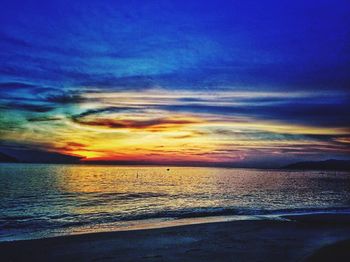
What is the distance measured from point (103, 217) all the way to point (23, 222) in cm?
677

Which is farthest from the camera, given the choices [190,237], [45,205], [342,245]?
[45,205]

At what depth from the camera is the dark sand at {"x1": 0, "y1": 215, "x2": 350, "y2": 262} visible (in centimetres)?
1438

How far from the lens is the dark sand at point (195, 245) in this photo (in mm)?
14375

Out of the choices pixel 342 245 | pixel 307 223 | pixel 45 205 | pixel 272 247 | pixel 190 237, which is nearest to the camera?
pixel 342 245

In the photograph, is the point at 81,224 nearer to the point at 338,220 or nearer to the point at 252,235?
the point at 252,235

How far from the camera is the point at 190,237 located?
1888cm

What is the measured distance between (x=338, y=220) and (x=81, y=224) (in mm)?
20878

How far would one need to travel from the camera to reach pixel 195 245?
16.7m

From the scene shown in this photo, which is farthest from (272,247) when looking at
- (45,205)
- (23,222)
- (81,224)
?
(45,205)

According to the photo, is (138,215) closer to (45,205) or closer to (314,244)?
(45,205)

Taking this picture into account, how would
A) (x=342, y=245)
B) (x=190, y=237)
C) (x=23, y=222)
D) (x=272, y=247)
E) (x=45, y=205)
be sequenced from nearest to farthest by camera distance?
(x=342, y=245), (x=272, y=247), (x=190, y=237), (x=23, y=222), (x=45, y=205)

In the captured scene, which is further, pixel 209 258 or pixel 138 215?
pixel 138 215

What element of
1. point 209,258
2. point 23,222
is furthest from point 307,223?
point 23,222

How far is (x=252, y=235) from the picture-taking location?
787 inches
